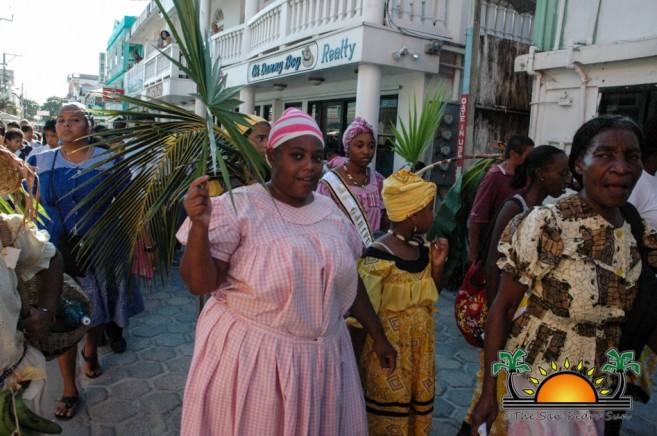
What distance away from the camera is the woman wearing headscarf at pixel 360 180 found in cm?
331

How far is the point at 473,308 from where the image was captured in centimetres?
305

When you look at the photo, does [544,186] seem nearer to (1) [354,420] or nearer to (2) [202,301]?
(1) [354,420]

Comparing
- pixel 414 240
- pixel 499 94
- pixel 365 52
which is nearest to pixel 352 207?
pixel 414 240

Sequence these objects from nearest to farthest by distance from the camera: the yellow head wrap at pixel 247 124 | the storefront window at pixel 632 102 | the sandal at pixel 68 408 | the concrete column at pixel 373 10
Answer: the yellow head wrap at pixel 247 124 → the sandal at pixel 68 408 → the storefront window at pixel 632 102 → the concrete column at pixel 373 10

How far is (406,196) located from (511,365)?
939 millimetres

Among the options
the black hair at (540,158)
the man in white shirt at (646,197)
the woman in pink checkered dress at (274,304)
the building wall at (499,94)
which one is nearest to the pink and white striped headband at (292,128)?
the woman in pink checkered dress at (274,304)

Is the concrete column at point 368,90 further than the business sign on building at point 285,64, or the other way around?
the business sign on building at point 285,64

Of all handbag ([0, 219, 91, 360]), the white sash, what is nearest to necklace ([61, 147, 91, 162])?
handbag ([0, 219, 91, 360])

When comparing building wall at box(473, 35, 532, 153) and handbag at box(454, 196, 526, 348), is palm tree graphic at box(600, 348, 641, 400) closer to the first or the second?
handbag at box(454, 196, 526, 348)

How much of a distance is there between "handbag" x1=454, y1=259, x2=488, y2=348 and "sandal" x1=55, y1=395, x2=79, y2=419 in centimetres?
257

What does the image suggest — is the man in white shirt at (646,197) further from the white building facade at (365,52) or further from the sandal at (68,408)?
the sandal at (68,408)

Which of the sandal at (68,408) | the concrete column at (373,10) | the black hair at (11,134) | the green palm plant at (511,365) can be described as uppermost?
the concrete column at (373,10)

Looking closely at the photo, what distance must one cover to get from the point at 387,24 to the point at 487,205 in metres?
4.89

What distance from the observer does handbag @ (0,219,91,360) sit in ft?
6.66
